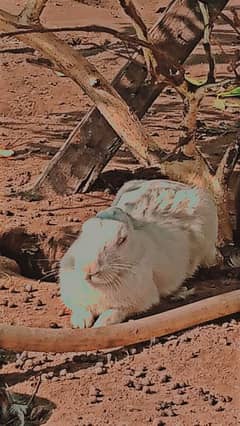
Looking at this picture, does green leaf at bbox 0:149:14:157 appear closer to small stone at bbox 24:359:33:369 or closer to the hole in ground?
the hole in ground

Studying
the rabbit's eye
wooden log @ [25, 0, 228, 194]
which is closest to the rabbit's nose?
the rabbit's eye

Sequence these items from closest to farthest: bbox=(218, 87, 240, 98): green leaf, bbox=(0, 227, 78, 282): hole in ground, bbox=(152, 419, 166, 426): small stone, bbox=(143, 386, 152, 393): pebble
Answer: bbox=(152, 419, 166, 426): small stone → bbox=(143, 386, 152, 393): pebble → bbox=(0, 227, 78, 282): hole in ground → bbox=(218, 87, 240, 98): green leaf

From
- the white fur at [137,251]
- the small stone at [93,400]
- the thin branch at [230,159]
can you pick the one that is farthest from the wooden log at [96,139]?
the small stone at [93,400]

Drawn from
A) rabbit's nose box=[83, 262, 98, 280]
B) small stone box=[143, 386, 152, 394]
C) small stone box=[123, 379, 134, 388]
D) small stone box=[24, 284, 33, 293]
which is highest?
small stone box=[24, 284, 33, 293]

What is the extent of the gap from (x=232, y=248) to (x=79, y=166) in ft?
4.35

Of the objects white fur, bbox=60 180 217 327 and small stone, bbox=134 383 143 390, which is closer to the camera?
small stone, bbox=134 383 143 390

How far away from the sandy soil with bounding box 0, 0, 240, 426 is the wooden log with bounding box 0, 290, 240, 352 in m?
0.07

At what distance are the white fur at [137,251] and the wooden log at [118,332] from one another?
1.18 ft

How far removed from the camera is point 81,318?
5332mm

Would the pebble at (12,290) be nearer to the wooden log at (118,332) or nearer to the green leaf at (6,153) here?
the wooden log at (118,332)

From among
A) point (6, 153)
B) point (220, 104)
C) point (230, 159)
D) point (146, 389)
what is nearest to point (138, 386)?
point (146, 389)

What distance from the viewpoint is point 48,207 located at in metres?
→ 6.88

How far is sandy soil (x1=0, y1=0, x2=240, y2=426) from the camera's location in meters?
4.38

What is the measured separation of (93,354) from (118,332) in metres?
0.16
